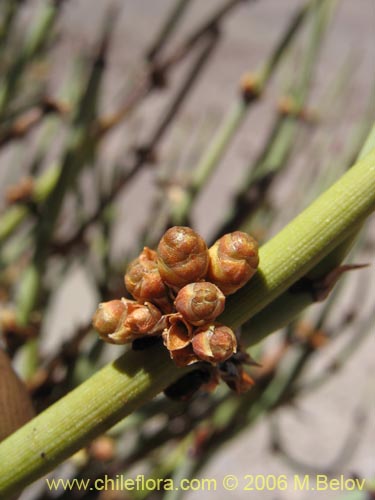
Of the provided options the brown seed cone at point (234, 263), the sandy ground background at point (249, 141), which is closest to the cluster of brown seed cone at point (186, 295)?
the brown seed cone at point (234, 263)

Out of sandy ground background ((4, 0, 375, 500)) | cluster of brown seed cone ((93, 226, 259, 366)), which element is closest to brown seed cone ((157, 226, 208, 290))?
cluster of brown seed cone ((93, 226, 259, 366))

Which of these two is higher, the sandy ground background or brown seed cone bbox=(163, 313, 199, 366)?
brown seed cone bbox=(163, 313, 199, 366)

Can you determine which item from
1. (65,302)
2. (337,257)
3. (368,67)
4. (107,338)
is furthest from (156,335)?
(368,67)

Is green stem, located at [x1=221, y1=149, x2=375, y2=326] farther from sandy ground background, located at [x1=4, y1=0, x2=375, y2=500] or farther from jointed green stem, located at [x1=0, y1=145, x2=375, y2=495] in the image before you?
sandy ground background, located at [x1=4, y1=0, x2=375, y2=500]

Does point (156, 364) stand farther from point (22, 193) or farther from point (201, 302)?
point (22, 193)

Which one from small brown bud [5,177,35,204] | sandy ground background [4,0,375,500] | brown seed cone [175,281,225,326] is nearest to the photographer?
brown seed cone [175,281,225,326]

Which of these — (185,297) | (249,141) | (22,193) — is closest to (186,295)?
(185,297)
